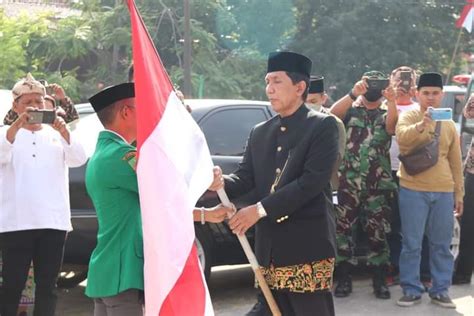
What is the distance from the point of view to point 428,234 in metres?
6.93

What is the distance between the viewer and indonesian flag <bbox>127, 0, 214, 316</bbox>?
343 cm

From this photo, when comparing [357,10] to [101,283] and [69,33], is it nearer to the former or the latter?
[69,33]

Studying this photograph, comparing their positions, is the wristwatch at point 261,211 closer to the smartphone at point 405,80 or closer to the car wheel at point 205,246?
the car wheel at point 205,246

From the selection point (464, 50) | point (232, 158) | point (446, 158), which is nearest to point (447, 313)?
point (446, 158)

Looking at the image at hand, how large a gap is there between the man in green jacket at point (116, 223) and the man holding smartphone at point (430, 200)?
11.2 feet

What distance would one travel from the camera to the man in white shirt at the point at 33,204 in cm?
559

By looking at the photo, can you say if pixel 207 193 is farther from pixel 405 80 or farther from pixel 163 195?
pixel 163 195

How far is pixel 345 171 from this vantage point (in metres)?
7.03

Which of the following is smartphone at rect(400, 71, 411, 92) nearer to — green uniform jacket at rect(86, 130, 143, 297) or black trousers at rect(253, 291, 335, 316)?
black trousers at rect(253, 291, 335, 316)

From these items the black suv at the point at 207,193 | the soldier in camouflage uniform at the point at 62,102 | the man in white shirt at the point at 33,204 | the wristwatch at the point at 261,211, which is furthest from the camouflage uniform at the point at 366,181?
the wristwatch at the point at 261,211

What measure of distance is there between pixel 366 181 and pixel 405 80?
97 cm

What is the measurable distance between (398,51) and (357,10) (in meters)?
2.86

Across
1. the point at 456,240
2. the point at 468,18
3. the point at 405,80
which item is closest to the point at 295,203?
the point at 405,80

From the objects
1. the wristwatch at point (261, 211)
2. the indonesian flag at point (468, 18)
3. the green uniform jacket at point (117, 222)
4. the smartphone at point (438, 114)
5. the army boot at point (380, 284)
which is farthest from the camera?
the indonesian flag at point (468, 18)
